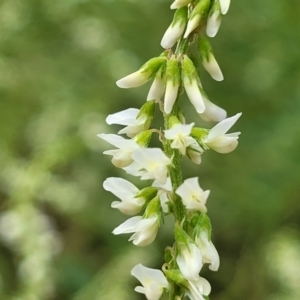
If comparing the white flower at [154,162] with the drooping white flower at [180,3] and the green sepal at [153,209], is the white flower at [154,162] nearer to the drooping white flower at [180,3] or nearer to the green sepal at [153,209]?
the green sepal at [153,209]

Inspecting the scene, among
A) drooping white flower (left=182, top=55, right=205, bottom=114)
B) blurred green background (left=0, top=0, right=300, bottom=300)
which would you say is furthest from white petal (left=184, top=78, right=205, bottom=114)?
blurred green background (left=0, top=0, right=300, bottom=300)

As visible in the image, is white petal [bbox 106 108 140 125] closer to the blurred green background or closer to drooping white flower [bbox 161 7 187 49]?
drooping white flower [bbox 161 7 187 49]

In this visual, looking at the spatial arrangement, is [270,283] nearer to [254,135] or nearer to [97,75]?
[254,135]

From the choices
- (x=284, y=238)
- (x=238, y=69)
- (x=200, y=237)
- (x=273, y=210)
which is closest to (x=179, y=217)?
(x=200, y=237)

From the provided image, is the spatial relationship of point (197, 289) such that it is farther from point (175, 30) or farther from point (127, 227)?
point (175, 30)

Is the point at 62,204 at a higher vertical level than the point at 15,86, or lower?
lower

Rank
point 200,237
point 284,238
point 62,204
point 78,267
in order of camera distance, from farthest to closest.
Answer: point 78,267
point 62,204
point 284,238
point 200,237
